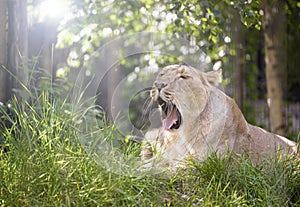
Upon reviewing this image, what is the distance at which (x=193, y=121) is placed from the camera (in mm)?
2957

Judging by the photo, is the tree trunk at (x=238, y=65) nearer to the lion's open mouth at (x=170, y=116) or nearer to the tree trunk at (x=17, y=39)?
the tree trunk at (x=17, y=39)

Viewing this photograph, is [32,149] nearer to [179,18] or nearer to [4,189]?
[4,189]

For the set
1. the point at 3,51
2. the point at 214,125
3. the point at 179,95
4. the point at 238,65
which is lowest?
the point at 238,65

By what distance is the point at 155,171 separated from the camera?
2744 mm

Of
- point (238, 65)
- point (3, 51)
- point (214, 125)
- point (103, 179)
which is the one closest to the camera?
point (103, 179)

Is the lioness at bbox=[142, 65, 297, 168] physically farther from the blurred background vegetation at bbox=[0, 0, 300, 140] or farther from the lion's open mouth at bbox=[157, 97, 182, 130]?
the blurred background vegetation at bbox=[0, 0, 300, 140]

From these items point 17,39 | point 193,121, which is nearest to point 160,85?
point 193,121

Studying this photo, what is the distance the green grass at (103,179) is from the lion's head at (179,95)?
0.80 feet

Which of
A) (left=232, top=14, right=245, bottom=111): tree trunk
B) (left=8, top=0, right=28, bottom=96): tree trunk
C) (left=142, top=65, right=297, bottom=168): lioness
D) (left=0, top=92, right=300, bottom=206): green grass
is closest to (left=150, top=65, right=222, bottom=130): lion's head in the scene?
(left=142, top=65, right=297, bottom=168): lioness

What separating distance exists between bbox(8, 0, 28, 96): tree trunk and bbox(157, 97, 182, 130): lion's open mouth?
1.11 m

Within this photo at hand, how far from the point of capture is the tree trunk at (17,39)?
3.61m

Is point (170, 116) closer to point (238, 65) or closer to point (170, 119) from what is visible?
point (170, 119)

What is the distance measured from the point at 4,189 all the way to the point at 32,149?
27 centimetres

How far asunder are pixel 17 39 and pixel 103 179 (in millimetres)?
1483
